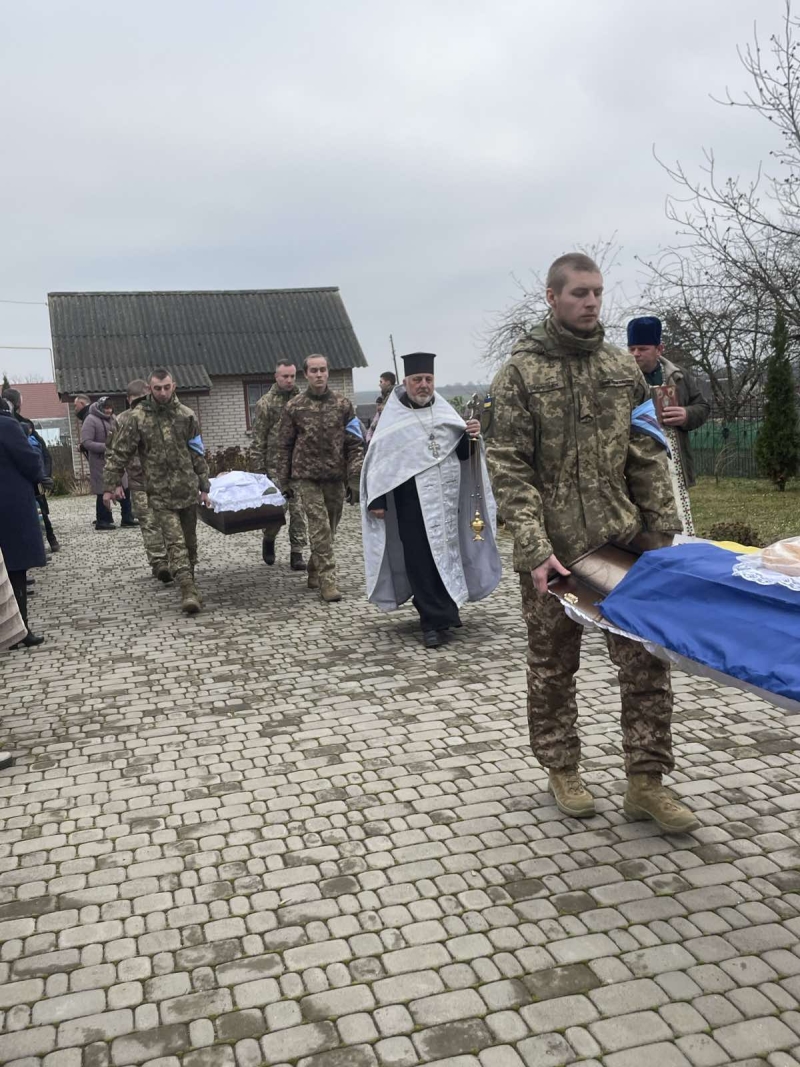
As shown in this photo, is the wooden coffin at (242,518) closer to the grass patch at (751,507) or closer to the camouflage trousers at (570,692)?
the grass patch at (751,507)

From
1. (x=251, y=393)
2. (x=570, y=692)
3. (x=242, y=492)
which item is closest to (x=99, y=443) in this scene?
(x=242, y=492)

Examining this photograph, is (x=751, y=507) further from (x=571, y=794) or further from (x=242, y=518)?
(x=571, y=794)

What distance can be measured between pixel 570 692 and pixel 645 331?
3.35 metres

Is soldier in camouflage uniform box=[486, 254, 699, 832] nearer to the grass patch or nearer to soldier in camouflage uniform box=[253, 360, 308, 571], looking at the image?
soldier in camouflage uniform box=[253, 360, 308, 571]

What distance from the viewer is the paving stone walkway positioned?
287 centimetres

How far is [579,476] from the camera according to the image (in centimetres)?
394

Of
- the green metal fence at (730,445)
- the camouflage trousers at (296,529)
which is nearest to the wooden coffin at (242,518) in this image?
the camouflage trousers at (296,529)

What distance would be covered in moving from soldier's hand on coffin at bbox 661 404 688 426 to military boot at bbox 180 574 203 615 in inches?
182

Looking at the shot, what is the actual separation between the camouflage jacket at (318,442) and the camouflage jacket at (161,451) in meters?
0.85

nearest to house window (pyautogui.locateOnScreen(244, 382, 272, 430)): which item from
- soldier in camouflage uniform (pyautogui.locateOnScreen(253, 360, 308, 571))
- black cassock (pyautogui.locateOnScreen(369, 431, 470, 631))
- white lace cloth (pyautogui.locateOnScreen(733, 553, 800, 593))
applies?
soldier in camouflage uniform (pyautogui.locateOnScreen(253, 360, 308, 571))

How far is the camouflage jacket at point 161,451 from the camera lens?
934 cm

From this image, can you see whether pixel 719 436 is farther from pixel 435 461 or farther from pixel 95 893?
pixel 95 893

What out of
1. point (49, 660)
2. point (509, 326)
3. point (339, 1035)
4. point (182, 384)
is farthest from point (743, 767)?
point (182, 384)

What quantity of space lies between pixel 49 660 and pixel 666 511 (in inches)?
210
